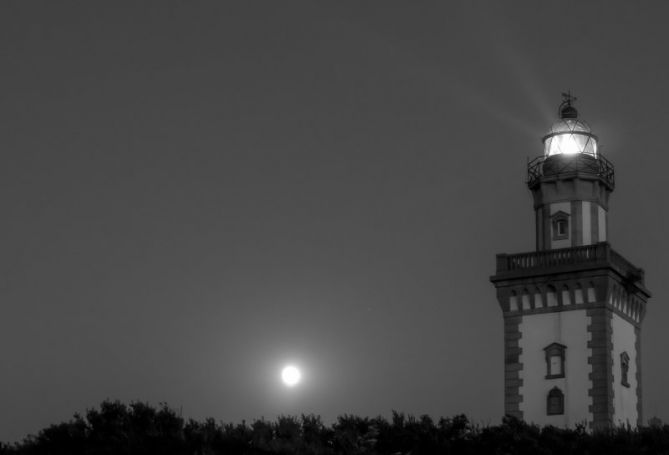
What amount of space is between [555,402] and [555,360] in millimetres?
1331

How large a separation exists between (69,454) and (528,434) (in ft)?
38.7

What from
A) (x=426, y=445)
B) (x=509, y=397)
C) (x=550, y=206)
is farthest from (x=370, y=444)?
(x=550, y=206)

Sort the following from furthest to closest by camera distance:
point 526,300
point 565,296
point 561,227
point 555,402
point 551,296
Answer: point 561,227, point 526,300, point 551,296, point 565,296, point 555,402

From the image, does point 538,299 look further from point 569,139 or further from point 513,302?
point 569,139

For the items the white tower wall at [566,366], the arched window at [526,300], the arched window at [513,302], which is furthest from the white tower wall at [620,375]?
the arched window at [513,302]

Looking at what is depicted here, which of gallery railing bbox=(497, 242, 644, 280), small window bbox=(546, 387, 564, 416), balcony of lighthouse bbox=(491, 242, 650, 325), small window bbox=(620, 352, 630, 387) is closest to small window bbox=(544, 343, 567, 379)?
small window bbox=(546, 387, 564, 416)

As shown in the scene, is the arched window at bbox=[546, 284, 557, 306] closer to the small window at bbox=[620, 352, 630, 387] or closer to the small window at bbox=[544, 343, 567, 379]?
the small window at bbox=[544, 343, 567, 379]

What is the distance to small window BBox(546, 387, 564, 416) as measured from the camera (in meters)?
59.6

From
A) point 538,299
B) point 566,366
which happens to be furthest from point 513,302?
point 566,366

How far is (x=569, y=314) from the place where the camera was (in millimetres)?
60375

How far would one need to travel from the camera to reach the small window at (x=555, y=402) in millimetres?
59594

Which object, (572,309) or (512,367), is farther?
(512,367)

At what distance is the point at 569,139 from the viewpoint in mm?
64188

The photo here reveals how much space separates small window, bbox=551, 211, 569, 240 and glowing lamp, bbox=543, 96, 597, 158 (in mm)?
2501
